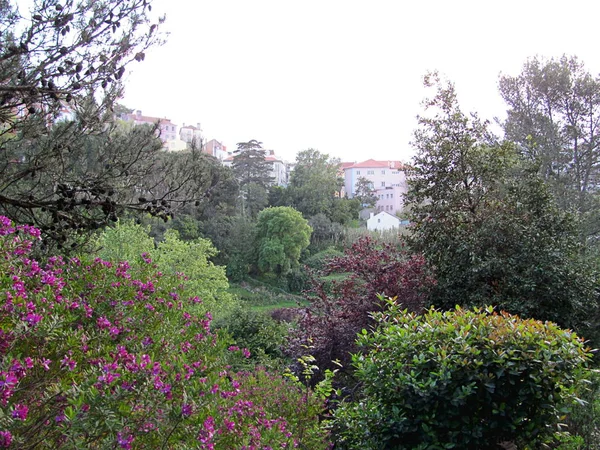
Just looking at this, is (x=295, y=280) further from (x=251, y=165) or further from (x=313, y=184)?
(x=251, y=165)

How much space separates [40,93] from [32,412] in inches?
91.9

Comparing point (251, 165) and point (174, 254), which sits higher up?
point (251, 165)

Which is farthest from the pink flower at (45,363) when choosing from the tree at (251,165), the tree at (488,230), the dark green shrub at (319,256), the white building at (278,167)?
the white building at (278,167)

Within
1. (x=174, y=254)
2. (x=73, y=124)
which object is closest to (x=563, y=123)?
(x=174, y=254)

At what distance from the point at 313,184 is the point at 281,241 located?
12.7 metres

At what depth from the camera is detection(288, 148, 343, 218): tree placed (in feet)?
144

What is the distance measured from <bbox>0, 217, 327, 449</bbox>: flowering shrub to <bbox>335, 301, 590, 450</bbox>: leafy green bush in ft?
2.66

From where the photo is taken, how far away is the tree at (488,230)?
21.7 ft

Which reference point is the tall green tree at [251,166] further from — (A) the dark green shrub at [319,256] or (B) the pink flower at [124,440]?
(B) the pink flower at [124,440]

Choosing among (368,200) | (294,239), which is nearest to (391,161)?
(368,200)

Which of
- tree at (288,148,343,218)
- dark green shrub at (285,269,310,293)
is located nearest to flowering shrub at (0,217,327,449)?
dark green shrub at (285,269,310,293)

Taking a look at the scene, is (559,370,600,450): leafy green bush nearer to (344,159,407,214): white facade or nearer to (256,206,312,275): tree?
(256,206,312,275): tree

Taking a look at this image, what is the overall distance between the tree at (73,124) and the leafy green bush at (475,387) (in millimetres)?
2274

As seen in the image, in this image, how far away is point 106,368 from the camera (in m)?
1.77
